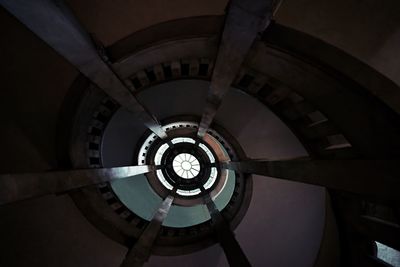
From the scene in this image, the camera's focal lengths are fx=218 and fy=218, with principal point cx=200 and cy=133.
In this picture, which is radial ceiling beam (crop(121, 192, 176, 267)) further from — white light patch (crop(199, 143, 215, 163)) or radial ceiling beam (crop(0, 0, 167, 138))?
white light patch (crop(199, 143, 215, 163))

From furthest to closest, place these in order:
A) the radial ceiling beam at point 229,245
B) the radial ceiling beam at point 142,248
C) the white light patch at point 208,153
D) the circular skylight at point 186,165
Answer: the circular skylight at point 186,165 < the white light patch at point 208,153 < the radial ceiling beam at point 142,248 < the radial ceiling beam at point 229,245

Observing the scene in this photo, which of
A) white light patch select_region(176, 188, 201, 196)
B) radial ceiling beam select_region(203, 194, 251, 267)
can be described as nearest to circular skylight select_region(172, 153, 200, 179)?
white light patch select_region(176, 188, 201, 196)

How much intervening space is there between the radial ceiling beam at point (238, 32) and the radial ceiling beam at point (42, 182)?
2852mm

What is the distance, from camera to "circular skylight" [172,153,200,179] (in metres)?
13.1

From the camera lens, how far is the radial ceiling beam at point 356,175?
2.18m

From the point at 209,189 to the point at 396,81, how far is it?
10.2 meters

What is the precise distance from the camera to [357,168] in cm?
242

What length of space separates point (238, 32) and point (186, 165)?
11.5m

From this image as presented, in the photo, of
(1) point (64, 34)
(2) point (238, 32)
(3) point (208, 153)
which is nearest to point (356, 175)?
(2) point (238, 32)

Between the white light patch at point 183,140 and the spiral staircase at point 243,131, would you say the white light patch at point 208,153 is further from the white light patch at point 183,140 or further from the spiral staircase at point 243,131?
the spiral staircase at point 243,131

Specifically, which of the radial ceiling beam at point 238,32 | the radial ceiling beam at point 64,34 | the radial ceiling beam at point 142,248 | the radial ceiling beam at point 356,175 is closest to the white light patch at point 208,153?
the radial ceiling beam at point 142,248

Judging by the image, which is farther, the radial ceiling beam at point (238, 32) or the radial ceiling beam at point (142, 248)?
the radial ceiling beam at point (142, 248)

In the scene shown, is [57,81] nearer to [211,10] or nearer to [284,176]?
[211,10]

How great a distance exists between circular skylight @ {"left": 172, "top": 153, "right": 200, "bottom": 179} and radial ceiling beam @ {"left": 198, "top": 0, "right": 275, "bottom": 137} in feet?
31.6
